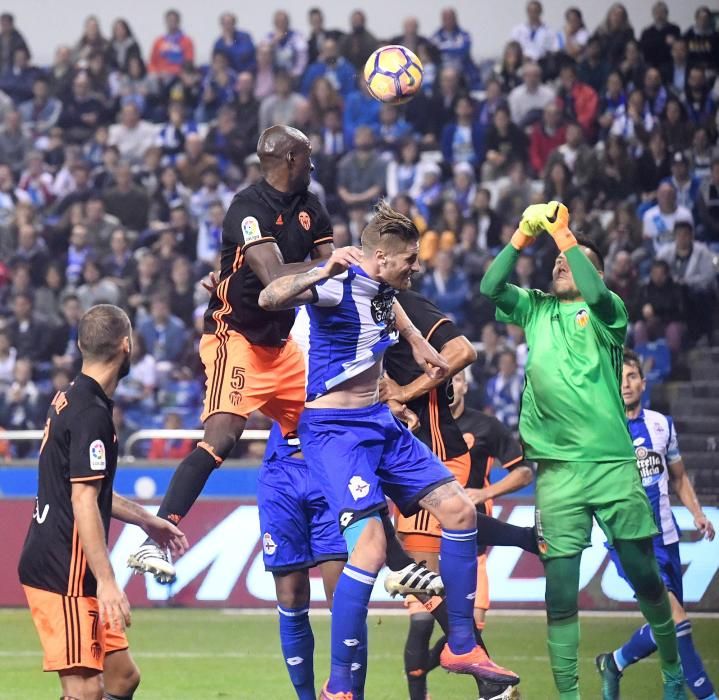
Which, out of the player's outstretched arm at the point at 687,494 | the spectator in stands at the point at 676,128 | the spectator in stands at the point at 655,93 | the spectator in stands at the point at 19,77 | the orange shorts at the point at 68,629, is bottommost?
the player's outstretched arm at the point at 687,494

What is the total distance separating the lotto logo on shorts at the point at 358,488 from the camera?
6.95 m

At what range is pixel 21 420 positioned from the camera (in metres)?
17.6

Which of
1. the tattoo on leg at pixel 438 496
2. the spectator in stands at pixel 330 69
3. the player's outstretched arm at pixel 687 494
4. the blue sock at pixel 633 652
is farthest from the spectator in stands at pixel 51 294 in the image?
the tattoo on leg at pixel 438 496

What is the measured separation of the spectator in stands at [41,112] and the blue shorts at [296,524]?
615 inches

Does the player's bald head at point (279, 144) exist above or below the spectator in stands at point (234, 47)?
below

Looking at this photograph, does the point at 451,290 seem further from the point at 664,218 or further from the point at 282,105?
the point at 282,105

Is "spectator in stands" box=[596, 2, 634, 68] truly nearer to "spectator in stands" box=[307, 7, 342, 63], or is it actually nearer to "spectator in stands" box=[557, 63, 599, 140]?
"spectator in stands" box=[557, 63, 599, 140]

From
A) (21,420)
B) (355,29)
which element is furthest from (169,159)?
(21,420)

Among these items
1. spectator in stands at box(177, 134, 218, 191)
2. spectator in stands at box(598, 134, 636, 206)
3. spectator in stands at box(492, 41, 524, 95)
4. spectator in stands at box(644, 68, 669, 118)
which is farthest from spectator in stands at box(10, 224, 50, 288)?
spectator in stands at box(644, 68, 669, 118)

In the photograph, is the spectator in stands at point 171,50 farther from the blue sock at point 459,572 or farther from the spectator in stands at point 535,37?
the blue sock at point 459,572

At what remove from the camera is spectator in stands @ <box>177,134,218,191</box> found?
20688mm

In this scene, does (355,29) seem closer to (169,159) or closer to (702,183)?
(169,159)

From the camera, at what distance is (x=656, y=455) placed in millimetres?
9055

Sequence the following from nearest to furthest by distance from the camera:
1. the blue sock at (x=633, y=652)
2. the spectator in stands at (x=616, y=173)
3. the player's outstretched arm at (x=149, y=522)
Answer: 1. the player's outstretched arm at (x=149, y=522)
2. the blue sock at (x=633, y=652)
3. the spectator in stands at (x=616, y=173)
